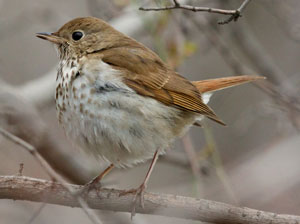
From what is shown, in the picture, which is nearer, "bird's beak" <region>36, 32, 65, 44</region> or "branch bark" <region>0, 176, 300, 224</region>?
"branch bark" <region>0, 176, 300, 224</region>

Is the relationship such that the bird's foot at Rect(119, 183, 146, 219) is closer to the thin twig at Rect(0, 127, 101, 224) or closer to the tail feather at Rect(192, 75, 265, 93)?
the thin twig at Rect(0, 127, 101, 224)

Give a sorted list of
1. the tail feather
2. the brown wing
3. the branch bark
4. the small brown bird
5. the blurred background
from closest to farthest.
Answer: the branch bark → the small brown bird → the brown wing → the blurred background → the tail feather

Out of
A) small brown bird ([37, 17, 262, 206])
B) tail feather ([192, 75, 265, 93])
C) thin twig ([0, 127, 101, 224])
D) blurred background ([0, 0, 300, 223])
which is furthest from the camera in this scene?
tail feather ([192, 75, 265, 93])

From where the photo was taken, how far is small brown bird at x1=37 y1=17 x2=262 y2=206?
4.27 m

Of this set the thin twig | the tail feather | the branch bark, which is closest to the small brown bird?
the tail feather

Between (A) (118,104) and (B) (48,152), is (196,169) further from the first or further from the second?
(B) (48,152)

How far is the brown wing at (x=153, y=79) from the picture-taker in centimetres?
452

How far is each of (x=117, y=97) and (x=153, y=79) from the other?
475 millimetres

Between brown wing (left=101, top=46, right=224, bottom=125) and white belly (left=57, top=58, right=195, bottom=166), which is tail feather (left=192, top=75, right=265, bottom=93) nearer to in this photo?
brown wing (left=101, top=46, right=224, bottom=125)

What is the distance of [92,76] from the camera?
4340 mm

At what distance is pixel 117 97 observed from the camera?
4293 millimetres

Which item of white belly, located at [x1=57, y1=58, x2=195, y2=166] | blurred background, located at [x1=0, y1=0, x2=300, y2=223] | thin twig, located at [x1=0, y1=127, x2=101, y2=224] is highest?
thin twig, located at [x1=0, y1=127, x2=101, y2=224]

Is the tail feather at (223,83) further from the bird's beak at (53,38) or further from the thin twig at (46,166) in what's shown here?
the thin twig at (46,166)

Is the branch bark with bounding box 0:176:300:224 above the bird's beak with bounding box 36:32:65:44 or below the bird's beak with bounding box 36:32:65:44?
below
